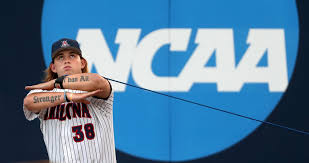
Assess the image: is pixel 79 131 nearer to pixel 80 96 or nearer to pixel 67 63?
pixel 80 96

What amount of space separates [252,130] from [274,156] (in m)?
0.30

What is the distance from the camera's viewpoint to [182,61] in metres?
3.04

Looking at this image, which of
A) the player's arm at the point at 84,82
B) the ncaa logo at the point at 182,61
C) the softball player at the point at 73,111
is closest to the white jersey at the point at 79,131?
the softball player at the point at 73,111

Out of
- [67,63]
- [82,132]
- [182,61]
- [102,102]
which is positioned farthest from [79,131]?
[182,61]

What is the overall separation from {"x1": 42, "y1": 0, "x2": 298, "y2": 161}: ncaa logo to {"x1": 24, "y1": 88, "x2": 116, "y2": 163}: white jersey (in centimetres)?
125

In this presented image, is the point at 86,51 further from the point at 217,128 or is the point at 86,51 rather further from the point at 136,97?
the point at 217,128

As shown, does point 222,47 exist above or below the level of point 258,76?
above

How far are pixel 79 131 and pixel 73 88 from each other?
0.22m

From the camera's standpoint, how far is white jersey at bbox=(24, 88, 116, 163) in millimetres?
1650

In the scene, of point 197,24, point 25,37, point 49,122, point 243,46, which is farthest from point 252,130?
point 25,37

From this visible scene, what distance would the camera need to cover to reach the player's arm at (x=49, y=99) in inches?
61.4

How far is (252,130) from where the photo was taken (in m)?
3.06

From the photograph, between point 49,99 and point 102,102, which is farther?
point 102,102

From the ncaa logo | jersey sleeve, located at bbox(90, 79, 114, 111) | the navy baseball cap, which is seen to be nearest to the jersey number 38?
jersey sleeve, located at bbox(90, 79, 114, 111)
